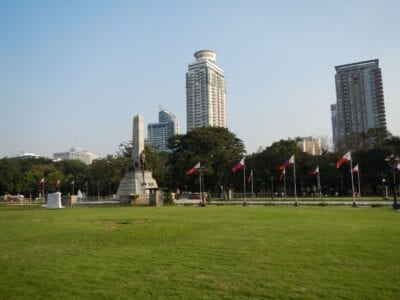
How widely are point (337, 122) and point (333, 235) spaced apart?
108 metres

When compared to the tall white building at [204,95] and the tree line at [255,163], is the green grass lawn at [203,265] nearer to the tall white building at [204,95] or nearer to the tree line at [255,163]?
the tree line at [255,163]

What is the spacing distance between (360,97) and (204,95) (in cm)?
4915

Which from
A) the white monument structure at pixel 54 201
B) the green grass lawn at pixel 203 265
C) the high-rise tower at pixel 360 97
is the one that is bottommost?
the green grass lawn at pixel 203 265

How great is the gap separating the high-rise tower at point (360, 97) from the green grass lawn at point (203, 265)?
311ft

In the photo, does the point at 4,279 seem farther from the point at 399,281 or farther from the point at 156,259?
the point at 399,281

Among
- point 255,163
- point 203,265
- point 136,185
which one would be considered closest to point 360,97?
point 255,163

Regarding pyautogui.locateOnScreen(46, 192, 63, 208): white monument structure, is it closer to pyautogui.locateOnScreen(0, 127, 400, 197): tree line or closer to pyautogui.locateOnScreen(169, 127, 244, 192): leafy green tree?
pyautogui.locateOnScreen(0, 127, 400, 197): tree line

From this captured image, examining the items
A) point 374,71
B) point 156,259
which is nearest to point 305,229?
point 156,259

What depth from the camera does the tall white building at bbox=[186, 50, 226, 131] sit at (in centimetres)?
12850

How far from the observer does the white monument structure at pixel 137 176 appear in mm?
41906

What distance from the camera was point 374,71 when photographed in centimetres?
10175

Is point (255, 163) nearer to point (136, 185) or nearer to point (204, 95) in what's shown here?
point (136, 185)

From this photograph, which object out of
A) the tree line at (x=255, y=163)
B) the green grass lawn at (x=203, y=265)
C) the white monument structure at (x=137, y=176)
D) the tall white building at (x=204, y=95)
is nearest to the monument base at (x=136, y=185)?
the white monument structure at (x=137, y=176)

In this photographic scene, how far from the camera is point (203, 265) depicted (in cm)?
829
